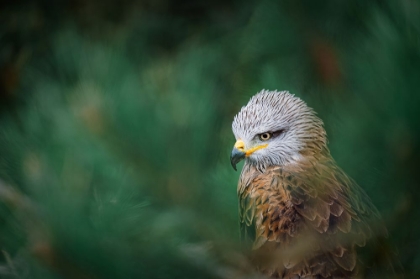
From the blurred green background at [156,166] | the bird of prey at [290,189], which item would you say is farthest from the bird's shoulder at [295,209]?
the blurred green background at [156,166]

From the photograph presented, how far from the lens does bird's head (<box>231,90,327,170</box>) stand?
6.15 feet

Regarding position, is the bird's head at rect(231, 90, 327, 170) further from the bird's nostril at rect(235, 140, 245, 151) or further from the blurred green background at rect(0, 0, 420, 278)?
the blurred green background at rect(0, 0, 420, 278)

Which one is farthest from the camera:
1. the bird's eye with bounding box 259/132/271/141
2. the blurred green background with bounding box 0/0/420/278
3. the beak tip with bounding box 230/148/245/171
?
the bird's eye with bounding box 259/132/271/141

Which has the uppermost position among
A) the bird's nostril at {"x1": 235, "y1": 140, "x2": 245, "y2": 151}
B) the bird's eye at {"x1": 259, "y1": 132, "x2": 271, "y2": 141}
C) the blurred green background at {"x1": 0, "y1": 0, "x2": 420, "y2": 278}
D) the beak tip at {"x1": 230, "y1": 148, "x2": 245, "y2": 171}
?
the bird's eye at {"x1": 259, "y1": 132, "x2": 271, "y2": 141}

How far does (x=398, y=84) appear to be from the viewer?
2.02ft

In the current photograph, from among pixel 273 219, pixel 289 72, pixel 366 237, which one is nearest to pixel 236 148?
pixel 273 219

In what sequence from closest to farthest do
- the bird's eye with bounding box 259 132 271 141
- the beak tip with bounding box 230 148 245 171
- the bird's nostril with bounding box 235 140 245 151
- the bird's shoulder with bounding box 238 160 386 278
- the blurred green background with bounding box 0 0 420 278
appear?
the blurred green background with bounding box 0 0 420 278 → the bird's shoulder with bounding box 238 160 386 278 → the beak tip with bounding box 230 148 245 171 → the bird's nostril with bounding box 235 140 245 151 → the bird's eye with bounding box 259 132 271 141

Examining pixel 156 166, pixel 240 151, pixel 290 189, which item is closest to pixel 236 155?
pixel 240 151

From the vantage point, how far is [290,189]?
1642 mm

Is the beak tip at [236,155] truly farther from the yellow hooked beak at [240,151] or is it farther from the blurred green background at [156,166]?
the blurred green background at [156,166]

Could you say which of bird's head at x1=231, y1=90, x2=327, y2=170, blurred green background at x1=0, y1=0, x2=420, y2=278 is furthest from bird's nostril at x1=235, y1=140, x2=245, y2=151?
blurred green background at x1=0, y1=0, x2=420, y2=278

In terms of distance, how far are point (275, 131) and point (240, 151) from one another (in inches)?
8.3

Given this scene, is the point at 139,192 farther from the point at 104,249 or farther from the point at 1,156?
the point at 1,156

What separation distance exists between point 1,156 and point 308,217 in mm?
910
